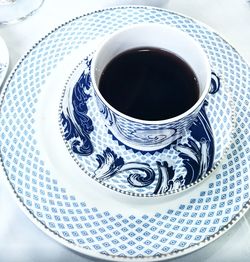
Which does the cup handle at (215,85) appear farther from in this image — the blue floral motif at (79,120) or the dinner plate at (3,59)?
the dinner plate at (3,59)

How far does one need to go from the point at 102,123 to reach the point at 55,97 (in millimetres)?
73

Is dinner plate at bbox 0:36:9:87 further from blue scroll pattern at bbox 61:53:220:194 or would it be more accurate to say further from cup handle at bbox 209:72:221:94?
cup handle at bbox 209:72:221:94

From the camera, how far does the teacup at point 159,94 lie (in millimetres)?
445

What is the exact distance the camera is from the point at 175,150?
0.50 m

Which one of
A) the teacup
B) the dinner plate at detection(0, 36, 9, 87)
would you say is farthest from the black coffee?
the dinner plate at detection(0, 36, 9, 87)

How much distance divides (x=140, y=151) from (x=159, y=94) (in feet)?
0.25

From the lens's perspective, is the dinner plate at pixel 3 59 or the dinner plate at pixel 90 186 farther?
the dinner plate at pixel 3 59

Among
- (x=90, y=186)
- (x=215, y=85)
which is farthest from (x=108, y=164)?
(x=215, y=85)

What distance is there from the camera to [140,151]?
50 centimetres

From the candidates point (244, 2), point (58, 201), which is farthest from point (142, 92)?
point (244, 2)

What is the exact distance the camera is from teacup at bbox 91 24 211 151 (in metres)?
0.45

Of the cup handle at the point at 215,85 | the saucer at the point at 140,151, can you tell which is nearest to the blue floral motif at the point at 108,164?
the saucer at the point at 140,151

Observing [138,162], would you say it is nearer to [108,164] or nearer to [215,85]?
[108,164]

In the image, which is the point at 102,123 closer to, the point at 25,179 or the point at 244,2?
the point at 25,179
